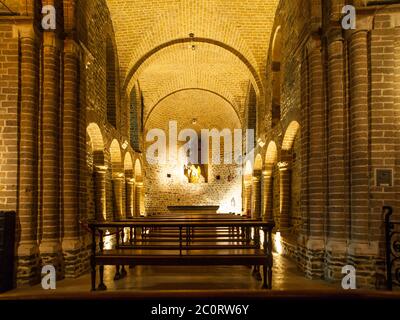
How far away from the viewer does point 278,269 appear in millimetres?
7496

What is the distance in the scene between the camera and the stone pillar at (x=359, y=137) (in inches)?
235

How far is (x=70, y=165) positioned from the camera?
6977 mm

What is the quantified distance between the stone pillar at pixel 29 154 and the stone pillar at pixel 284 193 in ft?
21.6

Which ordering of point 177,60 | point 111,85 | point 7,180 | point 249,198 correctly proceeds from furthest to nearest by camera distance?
point 249,198
point 177,60
point 111,85
point 7,180

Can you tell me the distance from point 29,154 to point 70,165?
0.83 metres

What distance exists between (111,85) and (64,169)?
6.33 meters

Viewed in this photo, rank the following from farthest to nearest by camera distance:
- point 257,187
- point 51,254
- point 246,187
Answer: point 246,187 < point 257,187 < point 51,254

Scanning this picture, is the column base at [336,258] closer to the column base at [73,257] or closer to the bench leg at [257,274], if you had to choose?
the bench leg at [257,274]

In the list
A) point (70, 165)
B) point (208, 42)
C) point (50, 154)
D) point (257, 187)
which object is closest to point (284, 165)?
point (257, 187)

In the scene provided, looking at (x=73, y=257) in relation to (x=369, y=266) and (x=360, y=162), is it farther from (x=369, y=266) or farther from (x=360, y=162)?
(x=360, y=162)

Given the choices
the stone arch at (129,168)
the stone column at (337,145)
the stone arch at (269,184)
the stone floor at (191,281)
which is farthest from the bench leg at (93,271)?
the stone arch at (129,168)

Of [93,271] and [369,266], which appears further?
[369,266]

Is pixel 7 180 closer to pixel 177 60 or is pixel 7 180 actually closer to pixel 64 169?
pixel 64 169
